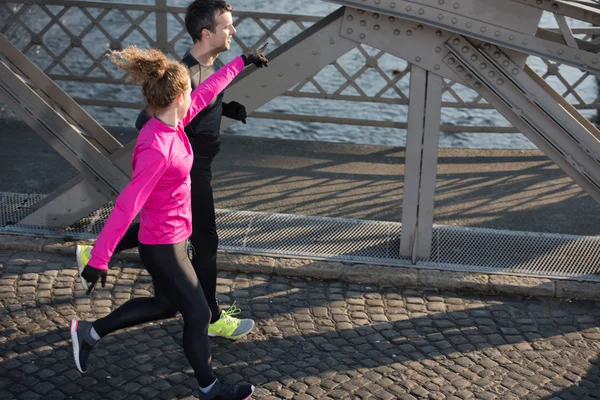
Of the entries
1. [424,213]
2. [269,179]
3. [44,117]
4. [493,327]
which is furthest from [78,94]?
[493,327]

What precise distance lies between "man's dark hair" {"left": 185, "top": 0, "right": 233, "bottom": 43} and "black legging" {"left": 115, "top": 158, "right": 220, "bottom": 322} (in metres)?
0.73

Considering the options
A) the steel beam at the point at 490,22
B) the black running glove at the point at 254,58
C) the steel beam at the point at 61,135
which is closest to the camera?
the black running glove at the point at 254,58

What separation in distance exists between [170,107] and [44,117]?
241 cm

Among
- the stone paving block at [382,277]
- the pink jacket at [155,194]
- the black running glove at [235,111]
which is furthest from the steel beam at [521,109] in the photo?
the pink jacket at [155,194]

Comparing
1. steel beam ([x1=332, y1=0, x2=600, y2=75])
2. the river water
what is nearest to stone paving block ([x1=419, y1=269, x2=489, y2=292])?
steel beam ([x1=332, y1=0, x2=600, y2=75])

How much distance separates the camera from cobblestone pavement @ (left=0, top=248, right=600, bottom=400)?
5.12m

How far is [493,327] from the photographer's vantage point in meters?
5.88

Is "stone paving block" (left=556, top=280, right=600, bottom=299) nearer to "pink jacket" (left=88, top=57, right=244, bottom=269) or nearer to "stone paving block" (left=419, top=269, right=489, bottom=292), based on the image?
"stone paving block" (left=419, top=269, right=489, bottom=292)

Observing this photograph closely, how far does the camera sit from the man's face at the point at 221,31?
5.12 m

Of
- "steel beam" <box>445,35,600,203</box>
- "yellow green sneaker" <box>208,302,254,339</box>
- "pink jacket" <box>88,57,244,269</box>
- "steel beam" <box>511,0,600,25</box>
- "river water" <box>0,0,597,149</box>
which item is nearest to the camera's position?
"pink jacket" <box>88,57,244,269</box>

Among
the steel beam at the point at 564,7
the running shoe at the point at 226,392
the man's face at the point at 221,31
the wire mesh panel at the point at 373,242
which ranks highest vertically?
the steel beam at the point at 564,7

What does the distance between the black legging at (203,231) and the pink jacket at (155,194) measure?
0.40 meters

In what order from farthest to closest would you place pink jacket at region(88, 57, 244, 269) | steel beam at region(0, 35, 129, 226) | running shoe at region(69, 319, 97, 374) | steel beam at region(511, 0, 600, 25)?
1. steel beam at region(0, 35, 129, 226)
2. steel beam at region(511, 0, 600, 25)
3. running shoe at region(69, 319, 97, 374)
4. pink jacket at region(88, 57, 244, 269)

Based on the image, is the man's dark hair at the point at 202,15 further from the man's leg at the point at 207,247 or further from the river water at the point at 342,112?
the river water at the point at 342,112
